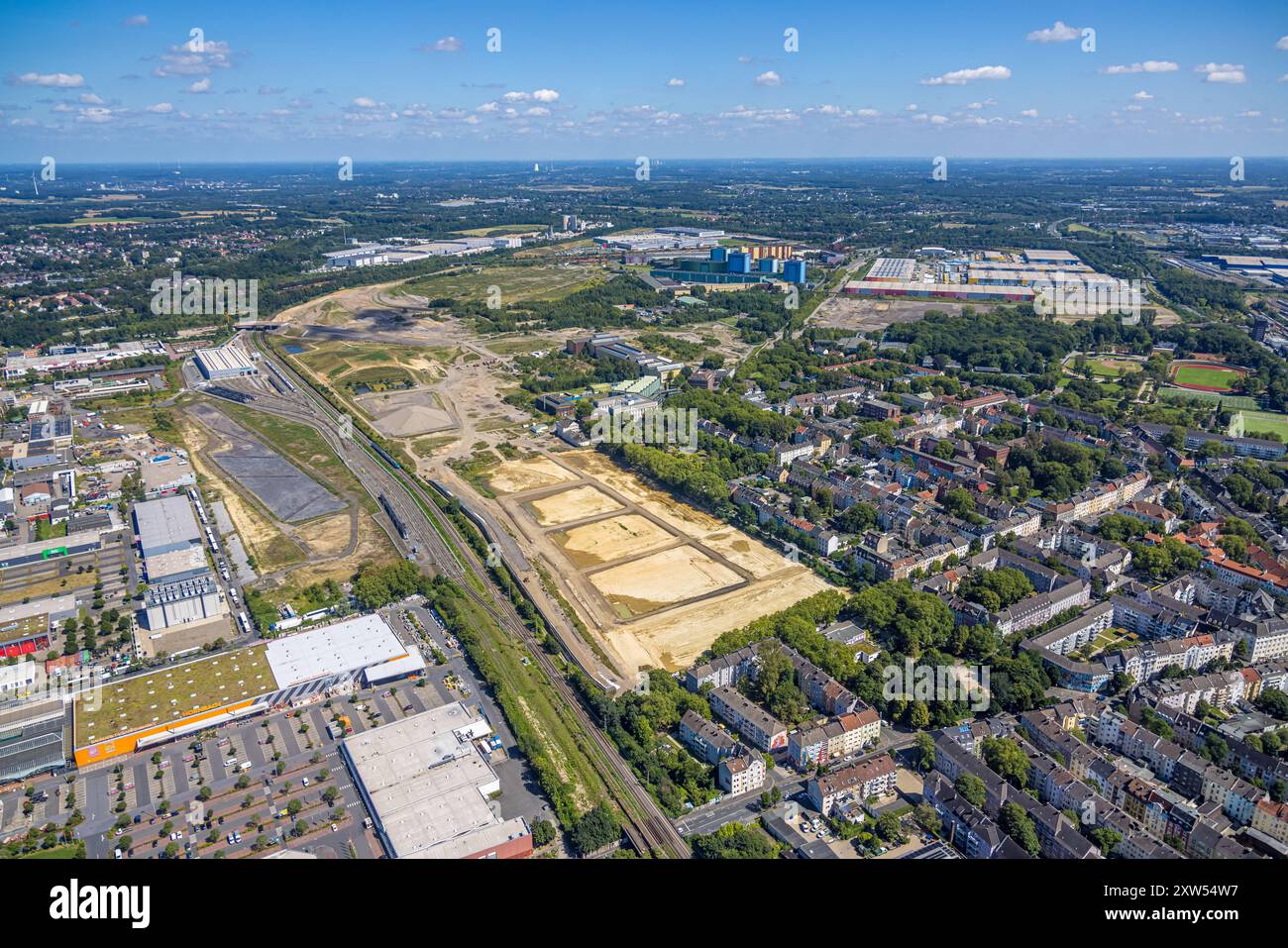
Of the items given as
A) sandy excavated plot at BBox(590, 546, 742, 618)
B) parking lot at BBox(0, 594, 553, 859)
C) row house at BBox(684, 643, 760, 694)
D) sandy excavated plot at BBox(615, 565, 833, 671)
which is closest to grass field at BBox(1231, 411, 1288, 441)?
sandy excavated plot at BBox(615, 565, 833, 671)

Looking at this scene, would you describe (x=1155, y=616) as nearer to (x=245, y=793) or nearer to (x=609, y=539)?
(x=609, y=539)

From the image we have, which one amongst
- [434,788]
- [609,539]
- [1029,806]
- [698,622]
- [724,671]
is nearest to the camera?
[1029,806]

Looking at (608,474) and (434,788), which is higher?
(608,474)

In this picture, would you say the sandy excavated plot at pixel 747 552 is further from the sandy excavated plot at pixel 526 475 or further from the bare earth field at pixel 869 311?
the bare earth field at pixel 869 311

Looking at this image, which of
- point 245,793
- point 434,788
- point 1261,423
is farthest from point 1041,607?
point 1261,423

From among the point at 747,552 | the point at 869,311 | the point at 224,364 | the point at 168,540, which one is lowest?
the point at 747,552

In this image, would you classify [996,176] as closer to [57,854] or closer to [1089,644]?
[1089,644]

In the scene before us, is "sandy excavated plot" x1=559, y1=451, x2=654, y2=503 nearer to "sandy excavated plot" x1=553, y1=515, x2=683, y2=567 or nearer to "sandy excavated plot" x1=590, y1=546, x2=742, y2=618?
"sandy excavated plot" x1=553, y1=515, x2=683, y2=567
